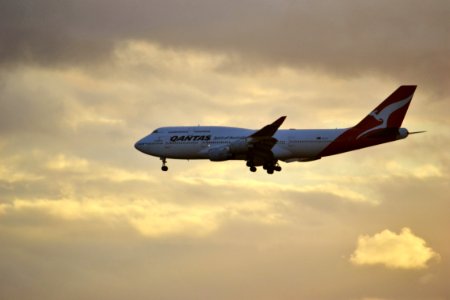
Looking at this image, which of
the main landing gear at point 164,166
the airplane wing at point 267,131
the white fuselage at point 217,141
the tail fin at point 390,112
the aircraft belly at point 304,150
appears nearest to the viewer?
the airplane wing at point 267,131

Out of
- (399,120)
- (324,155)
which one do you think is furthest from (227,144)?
(399,120)

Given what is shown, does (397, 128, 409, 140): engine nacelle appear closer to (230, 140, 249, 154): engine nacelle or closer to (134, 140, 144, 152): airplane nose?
(230, 140, 249, 154): engine nacelle

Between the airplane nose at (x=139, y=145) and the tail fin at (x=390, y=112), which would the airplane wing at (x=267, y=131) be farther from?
the airplane nose at (x=139, y=145)

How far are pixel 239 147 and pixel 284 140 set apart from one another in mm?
5196

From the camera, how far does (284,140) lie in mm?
117938

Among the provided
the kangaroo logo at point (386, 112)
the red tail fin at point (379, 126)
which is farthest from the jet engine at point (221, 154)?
the kangaroo logo at point (386, 112)

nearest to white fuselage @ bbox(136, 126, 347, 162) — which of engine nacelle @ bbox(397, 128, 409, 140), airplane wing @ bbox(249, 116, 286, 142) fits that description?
airplane wing @ bbox(249, 116, 286, 142)

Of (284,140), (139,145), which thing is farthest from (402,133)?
(139,145)

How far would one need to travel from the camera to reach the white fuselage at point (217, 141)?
4624 inches

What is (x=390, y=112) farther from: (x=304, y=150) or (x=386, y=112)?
(x=304, y=150)

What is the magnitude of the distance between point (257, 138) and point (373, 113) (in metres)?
13.8

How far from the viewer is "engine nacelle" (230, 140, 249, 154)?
116188 mm

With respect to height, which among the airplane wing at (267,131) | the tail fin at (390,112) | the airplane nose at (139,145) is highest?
the tail fin at (390,112)

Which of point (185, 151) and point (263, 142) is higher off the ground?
point (185, 151)
